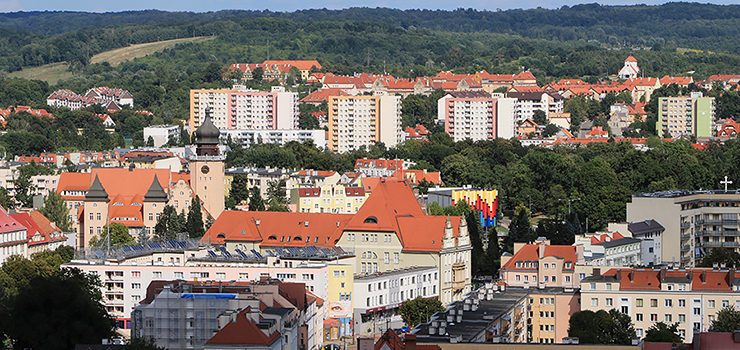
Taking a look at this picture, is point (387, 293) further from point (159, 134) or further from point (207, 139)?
point (159, 134)

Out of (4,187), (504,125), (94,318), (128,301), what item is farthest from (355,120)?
(94,318)

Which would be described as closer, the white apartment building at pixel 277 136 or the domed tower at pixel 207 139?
the domed tower at pixel 207 139

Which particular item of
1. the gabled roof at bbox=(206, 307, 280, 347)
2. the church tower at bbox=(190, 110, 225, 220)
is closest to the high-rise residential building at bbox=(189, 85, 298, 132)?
the church tower at bbox=(190, 110, 225, 220)

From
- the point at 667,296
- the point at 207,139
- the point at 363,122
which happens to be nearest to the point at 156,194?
the point at 207,139

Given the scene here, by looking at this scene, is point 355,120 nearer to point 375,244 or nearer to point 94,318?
point 375,244

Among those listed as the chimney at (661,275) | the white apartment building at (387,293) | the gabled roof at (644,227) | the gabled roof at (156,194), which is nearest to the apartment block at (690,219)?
the gabled roof at (644,227)

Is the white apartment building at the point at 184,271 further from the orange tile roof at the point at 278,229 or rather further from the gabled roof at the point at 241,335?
the gabled roof at the point at 241,335

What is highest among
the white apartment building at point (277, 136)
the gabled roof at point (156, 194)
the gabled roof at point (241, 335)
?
the white apartment building at point (277, 136)
